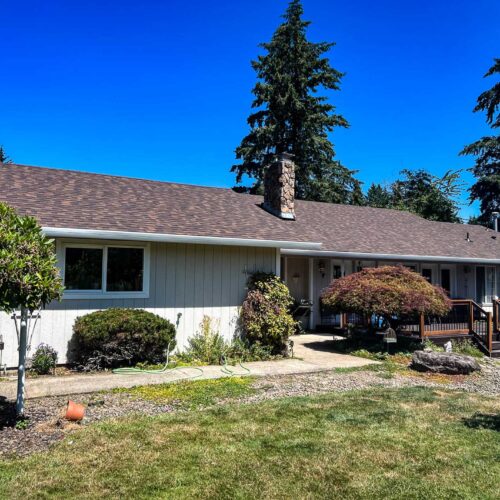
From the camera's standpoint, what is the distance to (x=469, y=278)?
17750 millimetres

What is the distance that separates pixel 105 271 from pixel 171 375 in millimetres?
2609

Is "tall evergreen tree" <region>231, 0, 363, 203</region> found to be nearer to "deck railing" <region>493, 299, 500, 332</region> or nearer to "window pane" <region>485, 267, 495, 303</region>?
"window pane" <region>485, 267, 495, 303</region>

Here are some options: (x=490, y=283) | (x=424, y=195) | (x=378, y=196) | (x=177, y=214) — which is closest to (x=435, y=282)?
(x=490, y=283)

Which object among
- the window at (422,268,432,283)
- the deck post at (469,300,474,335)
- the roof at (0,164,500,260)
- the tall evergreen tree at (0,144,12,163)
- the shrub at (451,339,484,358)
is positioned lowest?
the shrub at (451,339,484,358)

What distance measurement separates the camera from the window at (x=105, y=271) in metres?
8.58

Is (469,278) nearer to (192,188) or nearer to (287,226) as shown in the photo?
(287,226)

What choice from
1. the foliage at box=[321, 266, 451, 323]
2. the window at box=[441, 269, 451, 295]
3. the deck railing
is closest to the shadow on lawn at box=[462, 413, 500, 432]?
the foliage at box=[321, 266, 451, 323]

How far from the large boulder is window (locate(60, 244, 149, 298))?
19.7 ft

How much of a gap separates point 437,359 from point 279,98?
895 inches

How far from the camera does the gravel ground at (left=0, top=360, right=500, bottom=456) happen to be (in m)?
4.67

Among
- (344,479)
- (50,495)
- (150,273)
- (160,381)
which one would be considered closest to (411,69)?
(150,273)

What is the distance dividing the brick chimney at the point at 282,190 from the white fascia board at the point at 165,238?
2.42 metres

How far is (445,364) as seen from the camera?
29.3 feet

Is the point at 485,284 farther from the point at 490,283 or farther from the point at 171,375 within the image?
the point at 171,375
